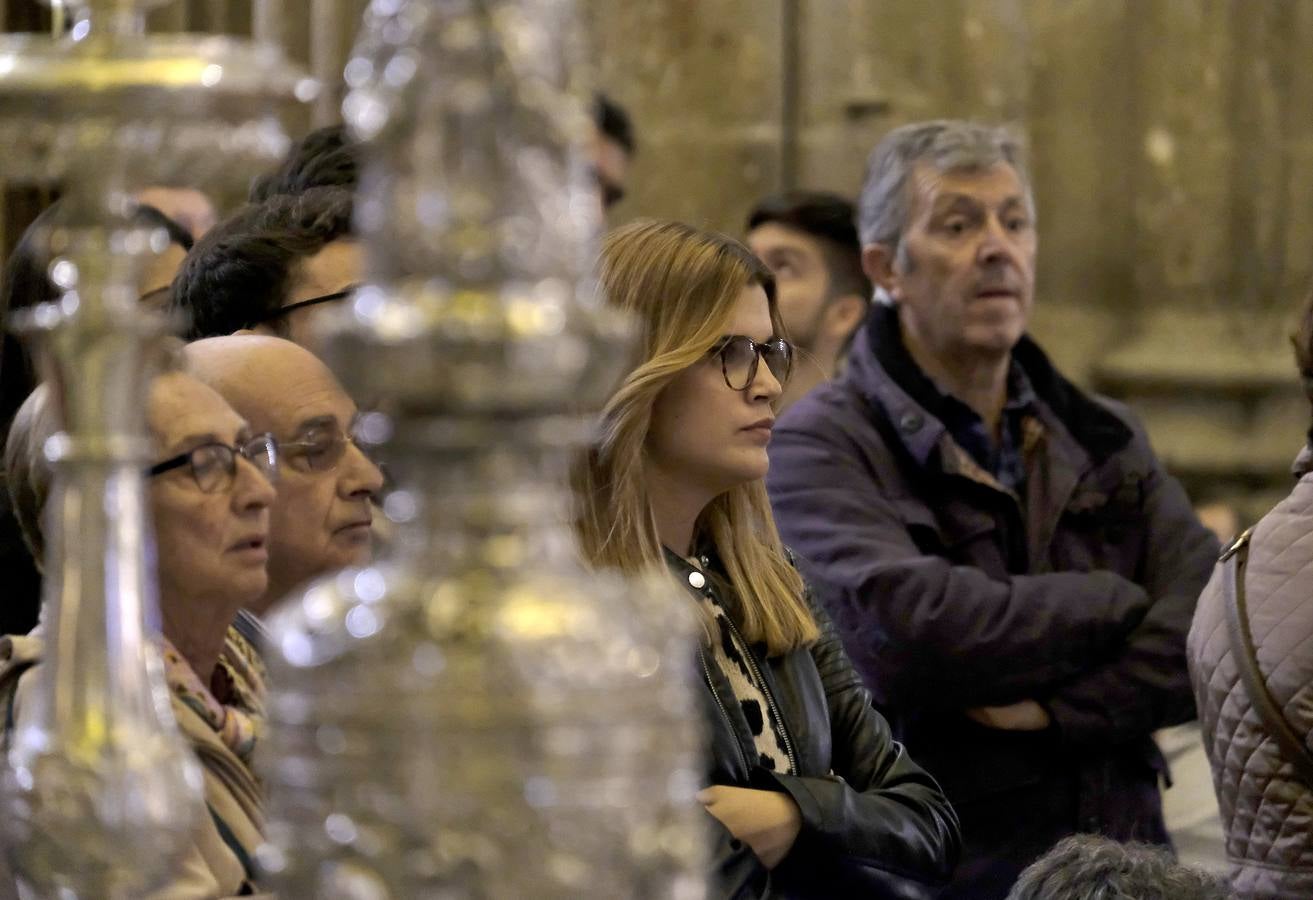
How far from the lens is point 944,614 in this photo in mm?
3875

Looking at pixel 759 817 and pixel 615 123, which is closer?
pixel 759 817

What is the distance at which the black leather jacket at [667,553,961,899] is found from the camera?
9.56 ft

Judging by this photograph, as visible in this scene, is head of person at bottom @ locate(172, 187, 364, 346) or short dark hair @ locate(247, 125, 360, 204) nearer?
head of person at bottom @ locate(172, 187, 364, 346)

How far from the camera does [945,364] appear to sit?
14.8ft

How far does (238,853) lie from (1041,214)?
6.44 meters

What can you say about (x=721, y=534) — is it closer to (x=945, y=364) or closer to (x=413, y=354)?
(x=945, y=364)

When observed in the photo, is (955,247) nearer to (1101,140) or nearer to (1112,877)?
(1112,877)

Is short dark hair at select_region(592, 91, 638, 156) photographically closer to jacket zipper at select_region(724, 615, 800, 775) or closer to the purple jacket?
the purple jacket

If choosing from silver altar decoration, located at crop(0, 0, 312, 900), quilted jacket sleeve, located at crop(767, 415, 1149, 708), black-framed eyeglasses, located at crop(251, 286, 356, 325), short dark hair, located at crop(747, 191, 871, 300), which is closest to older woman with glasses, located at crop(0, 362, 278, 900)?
silver altar decoration, located at crop(0, 0, 312, 900)

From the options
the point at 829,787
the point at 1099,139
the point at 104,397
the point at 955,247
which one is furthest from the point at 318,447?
the point at 1099,139

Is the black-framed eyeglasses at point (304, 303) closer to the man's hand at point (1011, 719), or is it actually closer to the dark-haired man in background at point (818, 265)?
the man's hand at point (1011, 719)

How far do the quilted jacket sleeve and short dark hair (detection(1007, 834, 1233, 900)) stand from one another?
1065 millimetres

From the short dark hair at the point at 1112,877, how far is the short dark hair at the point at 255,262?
1511 mm

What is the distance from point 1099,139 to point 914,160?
141 inches
